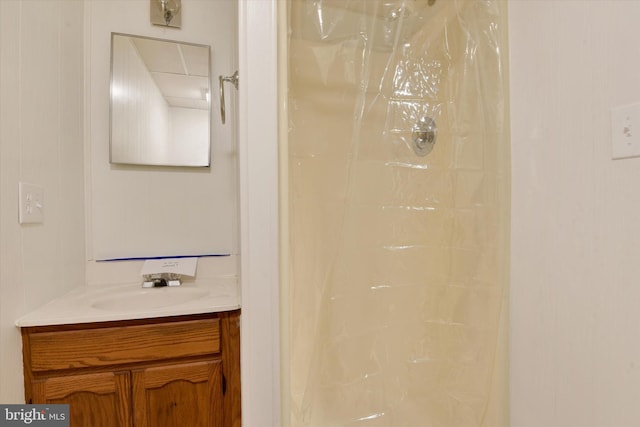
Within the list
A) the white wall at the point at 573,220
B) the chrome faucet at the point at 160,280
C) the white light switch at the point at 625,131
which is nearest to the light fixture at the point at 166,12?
the chrome faucet at the point at 160,280

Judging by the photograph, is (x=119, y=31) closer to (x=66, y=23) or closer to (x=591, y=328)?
(x=66, y=23)

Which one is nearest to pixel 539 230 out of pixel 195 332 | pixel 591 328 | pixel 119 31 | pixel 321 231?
pixel 591 328

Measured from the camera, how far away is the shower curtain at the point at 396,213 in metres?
0.95

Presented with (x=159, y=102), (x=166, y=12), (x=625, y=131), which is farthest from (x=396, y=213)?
(x=166, y=12)

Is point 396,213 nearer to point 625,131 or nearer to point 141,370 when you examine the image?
point 625,131

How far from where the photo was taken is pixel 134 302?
1236mm

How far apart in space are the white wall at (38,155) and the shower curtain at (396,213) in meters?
0.77

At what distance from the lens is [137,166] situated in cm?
143

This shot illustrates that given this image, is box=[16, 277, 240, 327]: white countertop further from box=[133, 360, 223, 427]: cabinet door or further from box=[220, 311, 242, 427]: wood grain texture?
box=[133, 360, 223, 427]: cabinet door

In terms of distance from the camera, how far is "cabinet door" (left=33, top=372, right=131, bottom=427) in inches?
37.0

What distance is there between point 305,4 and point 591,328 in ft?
3.78

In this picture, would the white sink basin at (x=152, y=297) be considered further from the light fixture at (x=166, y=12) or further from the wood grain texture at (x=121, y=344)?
the light fixture at (x=166, y=12)

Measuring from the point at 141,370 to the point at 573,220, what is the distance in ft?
4.33

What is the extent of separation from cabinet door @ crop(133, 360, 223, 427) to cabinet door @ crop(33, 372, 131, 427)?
0.11 feet
